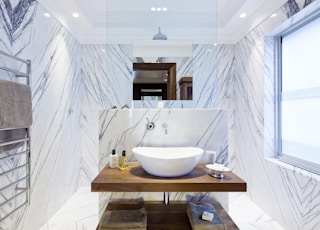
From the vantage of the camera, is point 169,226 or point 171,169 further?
point 169,226

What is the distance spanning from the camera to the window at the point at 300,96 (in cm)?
200

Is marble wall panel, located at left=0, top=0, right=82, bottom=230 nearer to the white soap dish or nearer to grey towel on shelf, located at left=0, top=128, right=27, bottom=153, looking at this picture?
grey towel on shelf, located at left=0, top=128, right=27, bottom=153

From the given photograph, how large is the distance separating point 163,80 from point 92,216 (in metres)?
1.75

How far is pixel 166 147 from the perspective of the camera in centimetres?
196

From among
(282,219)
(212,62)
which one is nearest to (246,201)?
(282,219)

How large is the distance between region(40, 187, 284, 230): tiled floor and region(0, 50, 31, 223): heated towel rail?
2.02 feet

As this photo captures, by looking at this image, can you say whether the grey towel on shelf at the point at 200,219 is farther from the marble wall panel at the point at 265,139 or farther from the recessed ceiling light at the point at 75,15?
the recessed ceiling light at the point at 75,15

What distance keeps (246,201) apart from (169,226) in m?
1.64

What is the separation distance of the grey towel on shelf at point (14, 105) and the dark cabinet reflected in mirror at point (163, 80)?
99cm

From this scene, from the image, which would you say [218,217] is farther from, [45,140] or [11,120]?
[45,140]

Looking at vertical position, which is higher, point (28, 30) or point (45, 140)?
point (28, 30)

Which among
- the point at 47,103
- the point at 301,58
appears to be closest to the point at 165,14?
the point at 301,58

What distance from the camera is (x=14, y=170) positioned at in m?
1.72

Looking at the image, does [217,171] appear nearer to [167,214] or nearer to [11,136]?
[167,214]
